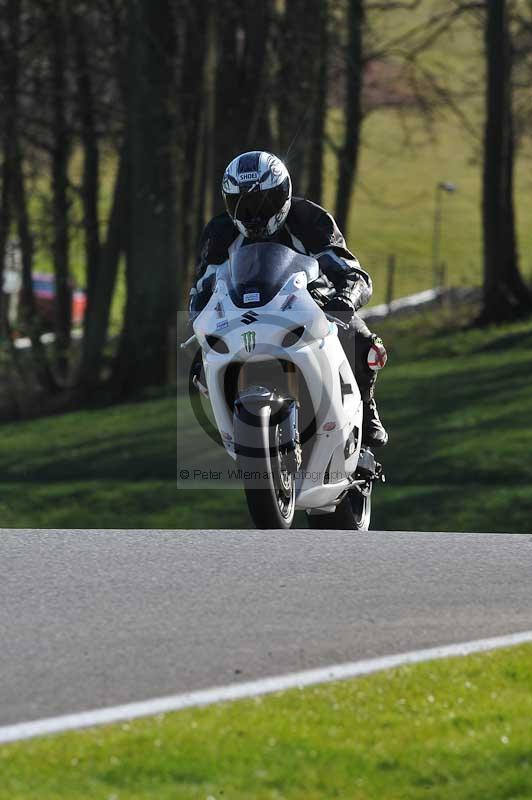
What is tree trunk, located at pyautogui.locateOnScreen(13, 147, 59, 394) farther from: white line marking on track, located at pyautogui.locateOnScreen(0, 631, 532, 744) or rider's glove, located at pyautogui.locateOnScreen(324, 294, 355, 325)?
white line marking on track, located at pyautogui.locateOnScreen(0, 631, 532, 744)

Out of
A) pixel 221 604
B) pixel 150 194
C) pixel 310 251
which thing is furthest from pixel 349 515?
pixel 150 194

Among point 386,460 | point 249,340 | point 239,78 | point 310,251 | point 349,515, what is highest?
point 310,251

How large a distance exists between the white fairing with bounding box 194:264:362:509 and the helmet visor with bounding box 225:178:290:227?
12.6 inches

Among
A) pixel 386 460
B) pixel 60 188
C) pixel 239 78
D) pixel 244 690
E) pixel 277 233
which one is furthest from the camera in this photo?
pixel 60 188

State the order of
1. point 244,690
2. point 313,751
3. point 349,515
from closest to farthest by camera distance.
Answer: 1. point 313,751
2. point 244,690
3. point 349,515

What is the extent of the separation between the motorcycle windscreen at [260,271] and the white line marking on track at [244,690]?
2.49 meters

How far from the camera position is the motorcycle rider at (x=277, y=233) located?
7.97 m

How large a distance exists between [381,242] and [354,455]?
70.5m

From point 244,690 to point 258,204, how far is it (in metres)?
3.33

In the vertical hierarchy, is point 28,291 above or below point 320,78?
below

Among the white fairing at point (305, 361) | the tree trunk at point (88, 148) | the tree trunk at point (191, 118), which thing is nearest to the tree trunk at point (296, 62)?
the tree trunk at point (191, 118)

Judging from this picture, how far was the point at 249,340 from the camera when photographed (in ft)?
25.5

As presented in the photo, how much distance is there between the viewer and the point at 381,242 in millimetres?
78375

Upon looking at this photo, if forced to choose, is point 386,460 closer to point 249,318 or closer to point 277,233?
point 277,233
